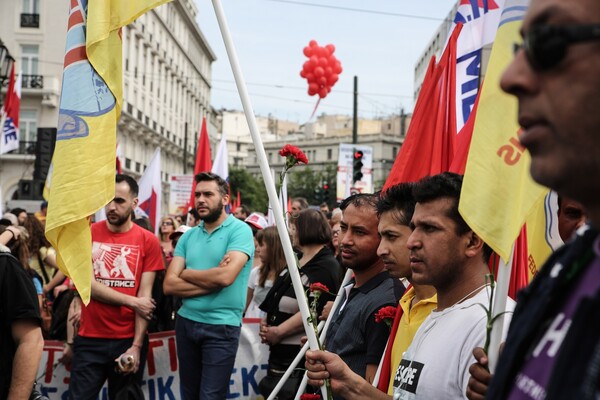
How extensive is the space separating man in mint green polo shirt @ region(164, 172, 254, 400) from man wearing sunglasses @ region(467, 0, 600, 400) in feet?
16.5

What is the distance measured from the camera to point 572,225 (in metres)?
3.38

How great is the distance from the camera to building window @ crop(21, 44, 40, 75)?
42.1 m

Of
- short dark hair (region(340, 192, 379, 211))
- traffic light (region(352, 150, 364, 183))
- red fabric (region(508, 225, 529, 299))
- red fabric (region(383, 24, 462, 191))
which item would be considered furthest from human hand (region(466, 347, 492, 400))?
traffic light (region(352, 150, 364, 183))

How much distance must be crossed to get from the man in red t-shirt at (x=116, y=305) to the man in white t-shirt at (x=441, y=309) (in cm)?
327

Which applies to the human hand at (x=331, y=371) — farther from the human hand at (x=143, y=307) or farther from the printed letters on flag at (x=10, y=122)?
the printed letters on flag at (x=10, y=122)

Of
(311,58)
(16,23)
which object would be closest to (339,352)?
(311,58)

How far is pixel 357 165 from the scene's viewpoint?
2080 centimetres

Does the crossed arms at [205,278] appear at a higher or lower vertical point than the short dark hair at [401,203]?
lower

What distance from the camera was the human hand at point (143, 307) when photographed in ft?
20.1

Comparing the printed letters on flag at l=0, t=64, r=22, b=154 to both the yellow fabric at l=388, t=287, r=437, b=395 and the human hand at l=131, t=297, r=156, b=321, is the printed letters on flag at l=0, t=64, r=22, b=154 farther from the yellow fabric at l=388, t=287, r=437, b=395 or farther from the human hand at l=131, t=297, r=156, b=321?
the yellow fabric at l=388, t=287, r=437, b=395

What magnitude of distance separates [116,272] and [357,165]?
49.1ft

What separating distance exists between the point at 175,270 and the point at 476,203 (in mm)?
4125

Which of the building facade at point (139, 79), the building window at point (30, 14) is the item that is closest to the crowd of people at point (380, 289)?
the building facade at point (139, 79)

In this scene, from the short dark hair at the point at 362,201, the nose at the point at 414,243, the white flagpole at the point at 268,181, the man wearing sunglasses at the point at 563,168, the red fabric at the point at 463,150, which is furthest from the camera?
the short dark hair at the point at 362,201
